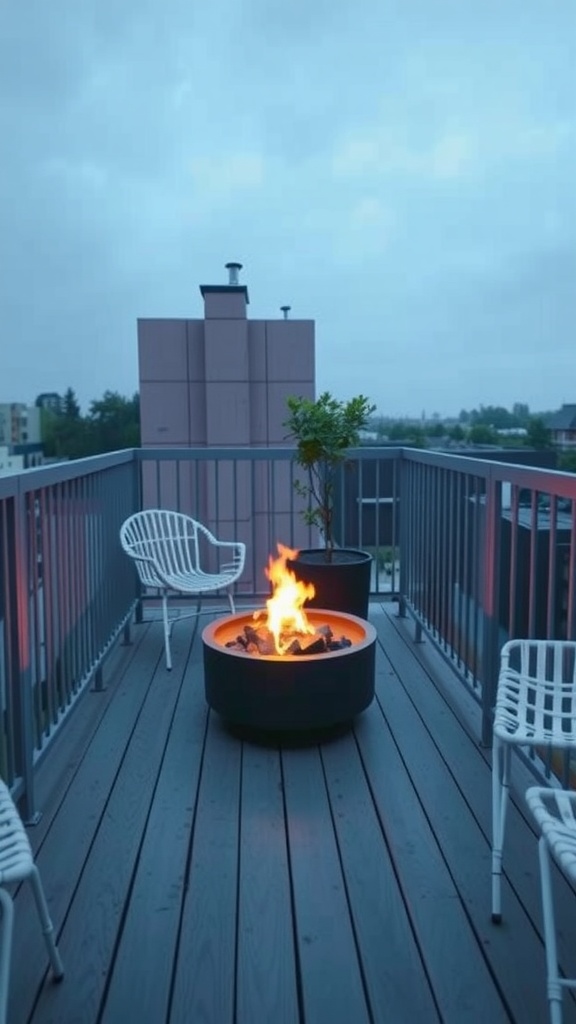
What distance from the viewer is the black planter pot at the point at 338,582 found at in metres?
3.89

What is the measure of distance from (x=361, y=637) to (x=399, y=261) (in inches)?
589

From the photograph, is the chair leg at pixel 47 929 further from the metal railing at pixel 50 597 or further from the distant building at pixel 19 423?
the distant building at pixel 19 423

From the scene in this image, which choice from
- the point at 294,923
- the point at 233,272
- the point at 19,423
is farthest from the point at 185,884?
the point at 19,423

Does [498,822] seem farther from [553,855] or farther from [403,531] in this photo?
[403,531]

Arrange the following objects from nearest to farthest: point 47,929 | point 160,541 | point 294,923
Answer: point 47,929 < point 294,923 < point 160,541

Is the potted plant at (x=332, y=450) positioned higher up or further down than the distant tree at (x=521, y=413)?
further down

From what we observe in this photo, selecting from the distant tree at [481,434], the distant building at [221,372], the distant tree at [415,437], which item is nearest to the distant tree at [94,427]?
the distant building at [221,372]

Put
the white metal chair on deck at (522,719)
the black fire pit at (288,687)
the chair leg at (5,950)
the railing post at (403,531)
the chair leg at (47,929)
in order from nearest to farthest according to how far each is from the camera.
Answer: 1. the chair leg at (5,950)
2. the chair leg at (47,929)
3. the white metal chair on deck at (522,719)
4. the black fire pit at (288,687)
5. the railing post at (403,531)

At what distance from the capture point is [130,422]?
834 centimetres

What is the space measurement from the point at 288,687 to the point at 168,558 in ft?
6.03

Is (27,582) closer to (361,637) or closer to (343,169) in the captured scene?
(361,637)

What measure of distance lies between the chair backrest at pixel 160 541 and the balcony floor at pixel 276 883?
1.17 m

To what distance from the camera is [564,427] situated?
3.62m

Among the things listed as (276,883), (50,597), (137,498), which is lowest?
(276,883)
